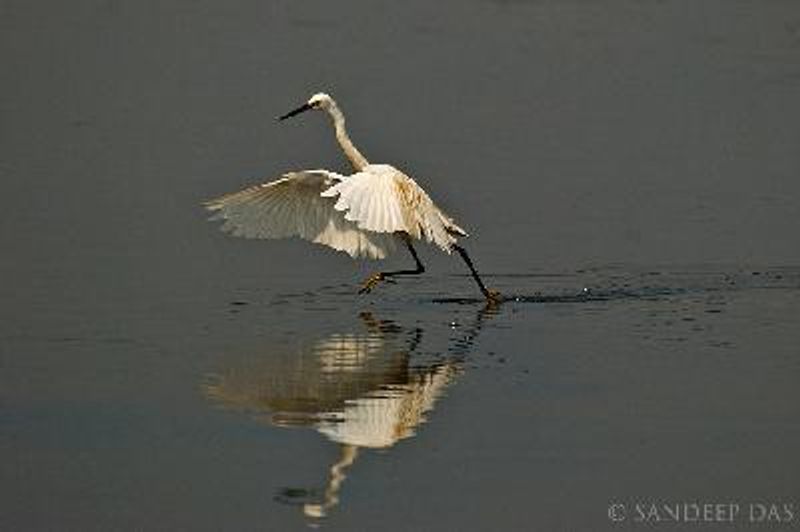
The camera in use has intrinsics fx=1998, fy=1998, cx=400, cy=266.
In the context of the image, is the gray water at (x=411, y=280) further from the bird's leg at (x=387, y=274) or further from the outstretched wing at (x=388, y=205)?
the outstretched wing at (x=388, y=205)

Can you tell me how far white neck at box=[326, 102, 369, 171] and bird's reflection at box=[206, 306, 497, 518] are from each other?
7.40 ft

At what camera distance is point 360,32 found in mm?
21656

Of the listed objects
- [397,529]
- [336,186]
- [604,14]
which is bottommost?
[397,529]

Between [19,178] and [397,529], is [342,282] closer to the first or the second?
[19,178]

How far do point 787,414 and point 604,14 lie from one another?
1447 centimetres

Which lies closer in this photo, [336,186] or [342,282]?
[336,186]

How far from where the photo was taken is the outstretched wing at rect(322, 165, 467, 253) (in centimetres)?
1246

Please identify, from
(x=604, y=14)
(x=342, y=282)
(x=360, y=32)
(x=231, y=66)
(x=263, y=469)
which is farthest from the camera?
(x=604, y=14)

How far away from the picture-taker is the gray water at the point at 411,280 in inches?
332

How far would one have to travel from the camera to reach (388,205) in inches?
495

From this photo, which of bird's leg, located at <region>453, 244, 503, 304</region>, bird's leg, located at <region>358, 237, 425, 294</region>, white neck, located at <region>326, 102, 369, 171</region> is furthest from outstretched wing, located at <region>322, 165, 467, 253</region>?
white neck, located at <region>326, 102, 369, 171</region>

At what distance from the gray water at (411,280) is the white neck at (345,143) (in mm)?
813

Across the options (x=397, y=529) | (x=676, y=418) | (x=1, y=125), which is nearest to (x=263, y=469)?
(x=397, y=529)

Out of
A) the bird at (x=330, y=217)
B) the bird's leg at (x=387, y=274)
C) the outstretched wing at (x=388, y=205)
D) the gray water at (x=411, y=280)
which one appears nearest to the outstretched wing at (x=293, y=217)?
the bird at (x=330, y=217)
